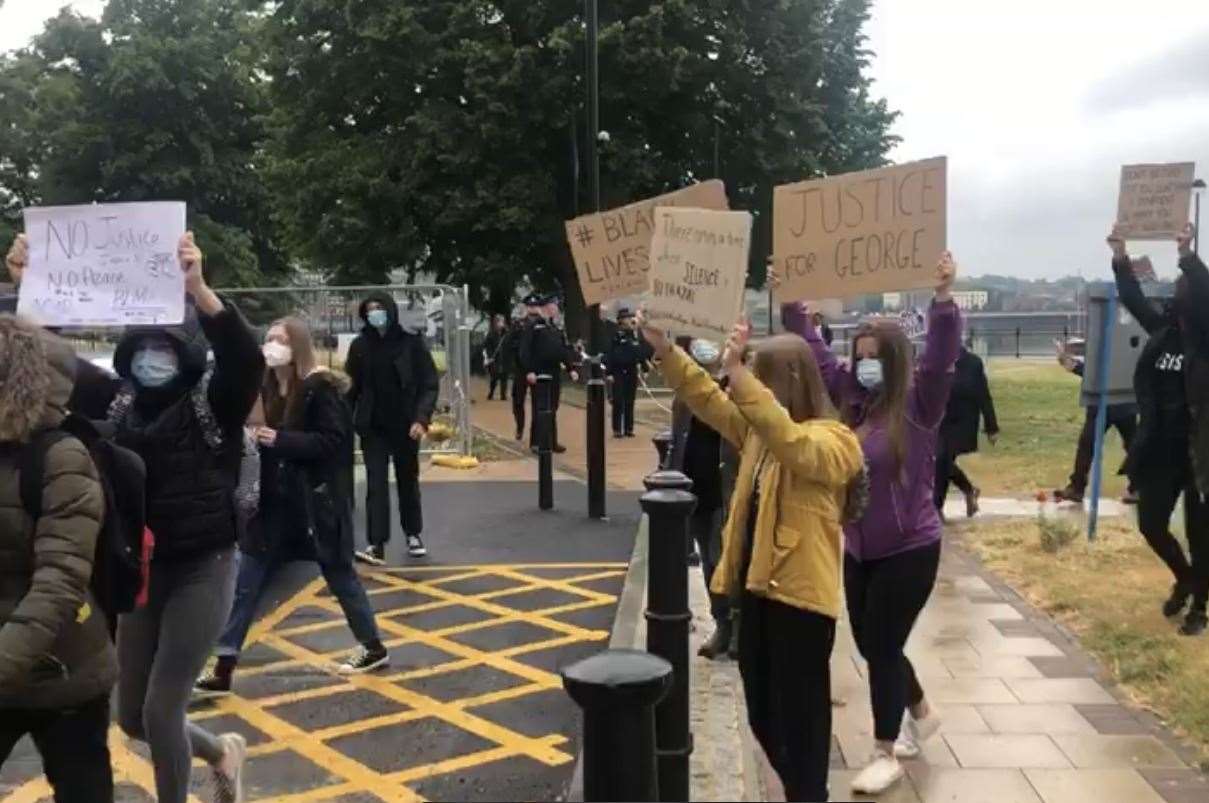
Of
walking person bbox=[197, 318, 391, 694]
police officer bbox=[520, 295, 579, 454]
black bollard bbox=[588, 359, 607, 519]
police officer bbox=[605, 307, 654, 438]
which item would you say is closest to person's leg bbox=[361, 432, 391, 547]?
black bollard bbox=[588, 359, 607, 519]

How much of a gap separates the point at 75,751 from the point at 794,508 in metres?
2.12

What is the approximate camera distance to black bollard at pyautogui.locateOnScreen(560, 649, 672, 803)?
2.68 meters

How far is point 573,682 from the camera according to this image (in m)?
2.70

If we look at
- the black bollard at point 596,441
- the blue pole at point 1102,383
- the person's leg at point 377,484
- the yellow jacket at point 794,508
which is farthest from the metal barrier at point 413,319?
the yellow jacket at point 794,508

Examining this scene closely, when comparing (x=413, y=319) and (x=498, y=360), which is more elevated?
(x=413, y=319)

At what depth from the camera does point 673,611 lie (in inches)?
160

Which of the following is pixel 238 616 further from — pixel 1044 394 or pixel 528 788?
pixel 1044 394

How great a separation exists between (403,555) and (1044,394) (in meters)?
21.7

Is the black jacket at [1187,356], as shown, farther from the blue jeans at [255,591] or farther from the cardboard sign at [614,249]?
the blue jeans at [255,591]

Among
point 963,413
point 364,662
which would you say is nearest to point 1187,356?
point 963,413

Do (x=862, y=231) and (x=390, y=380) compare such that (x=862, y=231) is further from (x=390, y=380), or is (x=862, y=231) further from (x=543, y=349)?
(x=543, y=349)

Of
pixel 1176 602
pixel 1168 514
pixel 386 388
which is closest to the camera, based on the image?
pixel 1168 514

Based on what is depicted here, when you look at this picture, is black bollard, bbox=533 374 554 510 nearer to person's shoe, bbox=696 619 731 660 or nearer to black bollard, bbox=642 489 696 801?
person's shoe, bbox=696 619 731 660

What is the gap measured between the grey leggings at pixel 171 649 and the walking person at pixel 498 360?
20582 mm
